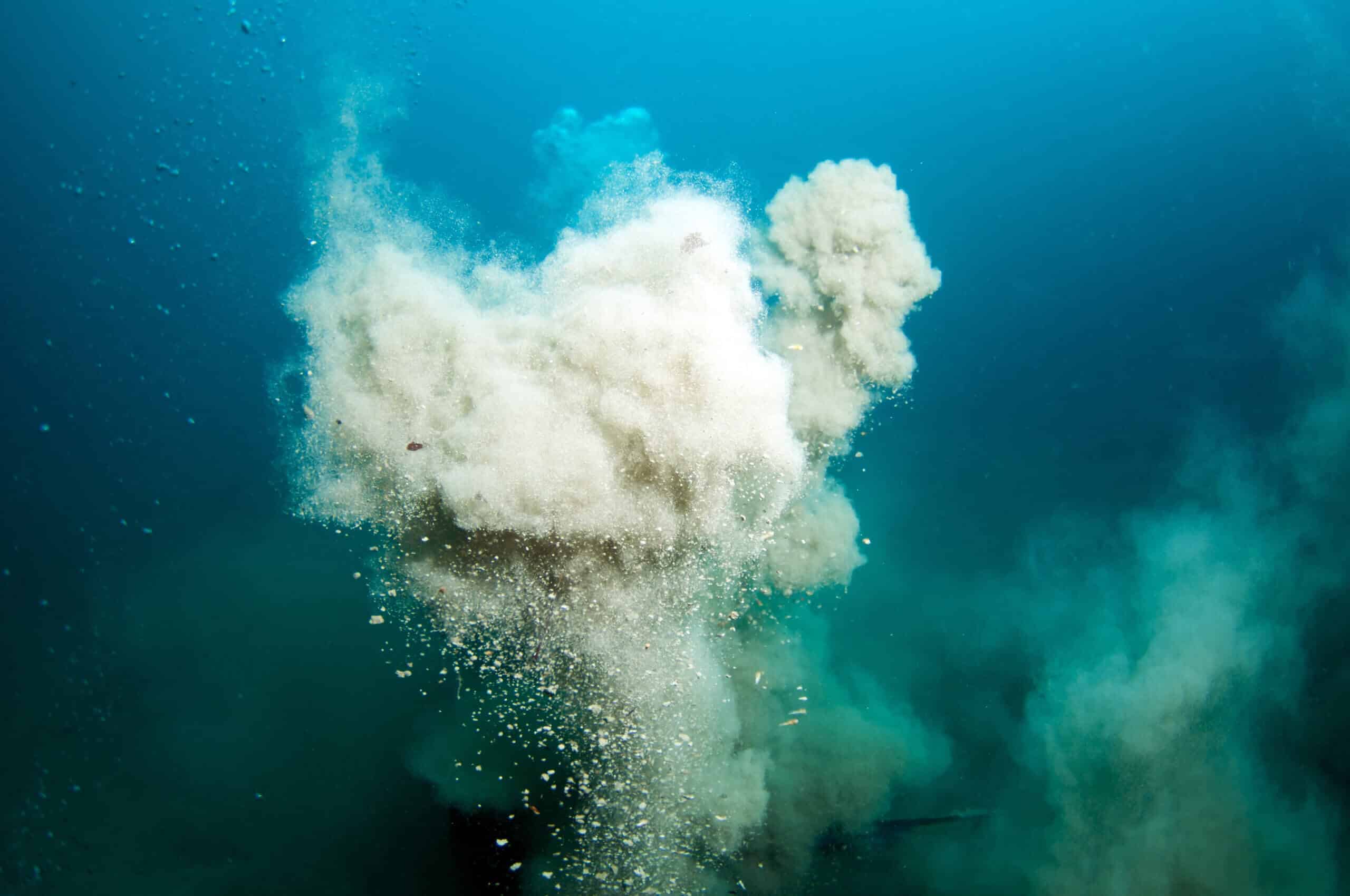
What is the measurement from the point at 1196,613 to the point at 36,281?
7181 mm

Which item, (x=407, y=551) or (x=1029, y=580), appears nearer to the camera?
(x=407, y=551)

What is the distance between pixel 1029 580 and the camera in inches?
161

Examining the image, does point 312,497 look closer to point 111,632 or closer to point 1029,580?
point 111,632

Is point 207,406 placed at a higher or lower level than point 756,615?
higher

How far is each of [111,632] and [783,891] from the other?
4226mm

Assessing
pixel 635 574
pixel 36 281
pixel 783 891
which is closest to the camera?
pixel 635 574

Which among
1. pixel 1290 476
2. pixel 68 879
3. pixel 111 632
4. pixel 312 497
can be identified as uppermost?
pixel 1290 476

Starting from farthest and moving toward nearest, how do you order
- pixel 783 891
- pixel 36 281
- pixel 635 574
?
pixel 783 891 → pixel 36 281 → pixel 635 574

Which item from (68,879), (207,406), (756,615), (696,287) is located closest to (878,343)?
(696,287)

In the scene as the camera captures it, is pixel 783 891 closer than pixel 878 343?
No

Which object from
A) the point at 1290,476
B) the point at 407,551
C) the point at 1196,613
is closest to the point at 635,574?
the point at 407,551

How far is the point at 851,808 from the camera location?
393 centimetres

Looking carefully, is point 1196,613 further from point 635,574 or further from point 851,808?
point 635,574

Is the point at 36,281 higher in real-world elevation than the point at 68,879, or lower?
higher
